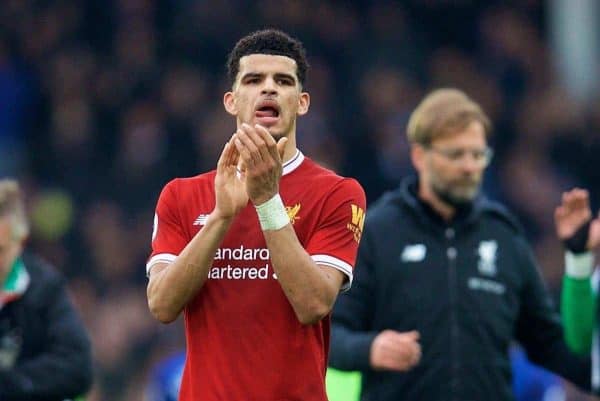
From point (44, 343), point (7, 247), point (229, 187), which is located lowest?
point (44, 343)

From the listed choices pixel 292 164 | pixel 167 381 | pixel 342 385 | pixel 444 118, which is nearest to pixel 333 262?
pixel 292 164

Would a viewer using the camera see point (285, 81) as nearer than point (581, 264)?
Yes

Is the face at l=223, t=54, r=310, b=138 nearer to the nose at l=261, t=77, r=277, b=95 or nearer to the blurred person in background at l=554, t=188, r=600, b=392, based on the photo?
the nose at l=261, t=77, r=277, b=95

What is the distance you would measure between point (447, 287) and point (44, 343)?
5.84 feet

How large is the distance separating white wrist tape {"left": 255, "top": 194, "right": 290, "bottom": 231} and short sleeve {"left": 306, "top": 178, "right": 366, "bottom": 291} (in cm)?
24

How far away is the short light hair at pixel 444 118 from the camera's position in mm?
6895

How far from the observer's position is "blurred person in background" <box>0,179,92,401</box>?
6.65m

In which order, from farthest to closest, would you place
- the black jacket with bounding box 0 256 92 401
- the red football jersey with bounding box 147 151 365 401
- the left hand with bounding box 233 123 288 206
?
the black jacket with bounding box 0 256 92 401
the red football jersey with bounding box 147 151 365 401
the left hand with bounding box 233 123 288 206

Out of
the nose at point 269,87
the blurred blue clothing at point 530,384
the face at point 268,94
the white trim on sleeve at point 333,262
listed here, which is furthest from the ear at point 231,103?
the blurred blue clothing at point 530,384

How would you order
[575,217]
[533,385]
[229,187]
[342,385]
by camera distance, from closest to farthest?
[229,187]
[575,217]
[342,385]
[533,385]

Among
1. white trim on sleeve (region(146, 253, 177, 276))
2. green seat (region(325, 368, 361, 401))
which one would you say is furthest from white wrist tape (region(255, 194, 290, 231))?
green seat (region(325, 368, 361, 401))

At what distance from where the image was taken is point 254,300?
495 centimetres

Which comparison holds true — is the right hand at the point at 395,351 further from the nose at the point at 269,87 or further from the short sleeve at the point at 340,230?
the nose at the point at 269,87

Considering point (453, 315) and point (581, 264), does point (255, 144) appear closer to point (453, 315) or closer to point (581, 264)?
point (453, 315)
